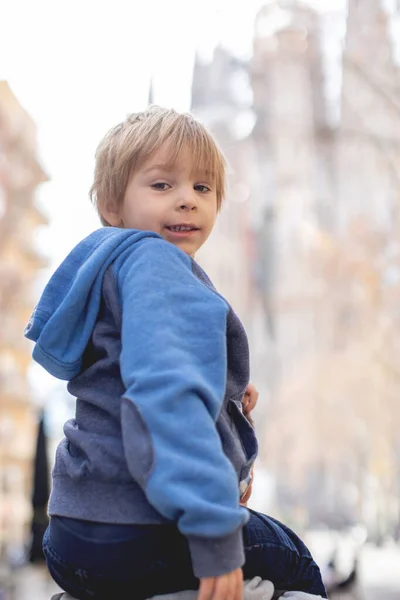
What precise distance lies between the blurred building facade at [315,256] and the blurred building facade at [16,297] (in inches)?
222

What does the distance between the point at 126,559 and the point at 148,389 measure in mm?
218

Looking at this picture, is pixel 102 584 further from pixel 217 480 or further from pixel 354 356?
pixel 354 356

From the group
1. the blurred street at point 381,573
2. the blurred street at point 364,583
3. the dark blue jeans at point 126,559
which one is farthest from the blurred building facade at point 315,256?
the dark blue jeans at point 126,559

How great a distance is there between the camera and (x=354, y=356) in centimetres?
1955

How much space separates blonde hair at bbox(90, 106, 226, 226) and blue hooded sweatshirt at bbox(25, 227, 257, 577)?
0.39 ft

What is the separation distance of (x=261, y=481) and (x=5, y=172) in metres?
14.5

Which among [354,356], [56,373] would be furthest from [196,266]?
[354,356]

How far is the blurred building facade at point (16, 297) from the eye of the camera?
1305 cm

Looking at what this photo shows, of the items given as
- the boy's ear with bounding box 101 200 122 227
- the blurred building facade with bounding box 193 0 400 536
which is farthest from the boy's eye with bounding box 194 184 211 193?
the blurred building facade with bounding box 193 0 400 536

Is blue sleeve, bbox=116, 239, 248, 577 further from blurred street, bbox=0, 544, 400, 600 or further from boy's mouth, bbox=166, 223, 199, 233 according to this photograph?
blurred street, bbox=0, 544, 400, 600

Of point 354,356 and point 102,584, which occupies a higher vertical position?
point 102,584

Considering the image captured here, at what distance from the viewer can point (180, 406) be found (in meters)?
0.94

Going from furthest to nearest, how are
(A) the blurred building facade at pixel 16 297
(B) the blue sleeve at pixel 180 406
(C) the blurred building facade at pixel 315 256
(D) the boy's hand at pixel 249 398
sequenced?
(C) the blurred building facade at pixel 315 256
(A) the blurred building facade at pixel 16 297
(D) the boy's hand at pixel 249 398
(B) the blue sleeve at pixel 180 406

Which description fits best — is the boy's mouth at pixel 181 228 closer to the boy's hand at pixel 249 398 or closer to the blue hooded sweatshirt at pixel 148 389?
the blue hooded sweatshirt at pixel 148 389
